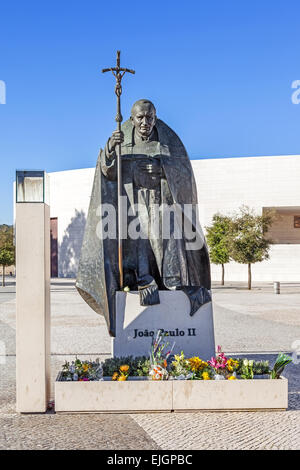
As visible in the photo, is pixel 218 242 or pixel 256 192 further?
pixel 256 192

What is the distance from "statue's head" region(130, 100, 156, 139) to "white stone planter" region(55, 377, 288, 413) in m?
2.98

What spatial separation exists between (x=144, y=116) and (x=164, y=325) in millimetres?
2440

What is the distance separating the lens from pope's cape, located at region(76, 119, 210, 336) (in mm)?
6199

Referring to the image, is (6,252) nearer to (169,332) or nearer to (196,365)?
(169,332)

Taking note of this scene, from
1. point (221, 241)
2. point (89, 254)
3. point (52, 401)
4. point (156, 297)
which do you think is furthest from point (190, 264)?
point (221, 241)

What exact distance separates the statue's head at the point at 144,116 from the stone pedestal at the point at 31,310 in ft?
6.23

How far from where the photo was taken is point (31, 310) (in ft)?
16.8

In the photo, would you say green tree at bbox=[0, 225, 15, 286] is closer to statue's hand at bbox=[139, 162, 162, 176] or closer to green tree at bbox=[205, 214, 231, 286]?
green tree at bbox=[205, 214, 231, 286]

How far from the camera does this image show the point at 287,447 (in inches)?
163

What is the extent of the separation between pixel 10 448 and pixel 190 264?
3136 millimetres

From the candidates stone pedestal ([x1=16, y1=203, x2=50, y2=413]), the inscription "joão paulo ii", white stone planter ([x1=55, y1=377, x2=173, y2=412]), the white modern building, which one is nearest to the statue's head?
stone pedestal ([x1=16, y1=203, x2=50, y2=413])

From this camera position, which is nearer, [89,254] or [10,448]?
[10,448]

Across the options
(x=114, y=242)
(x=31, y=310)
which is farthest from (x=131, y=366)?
(x=114, y=242)

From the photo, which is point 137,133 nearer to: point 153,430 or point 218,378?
point 218,378
